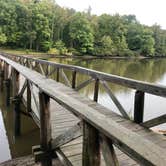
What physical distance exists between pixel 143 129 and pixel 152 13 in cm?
13750

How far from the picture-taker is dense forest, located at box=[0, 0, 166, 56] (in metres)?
37.2

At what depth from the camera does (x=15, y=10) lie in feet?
125

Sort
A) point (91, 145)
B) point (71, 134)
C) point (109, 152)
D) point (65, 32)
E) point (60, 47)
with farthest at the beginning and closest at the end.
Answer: point (65, 32) → point (60, 47) → point (71, 134) → point (91, 145) → point (109, 152)

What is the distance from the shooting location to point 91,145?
1626 mm

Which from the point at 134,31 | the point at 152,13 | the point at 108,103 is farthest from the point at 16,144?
the point at 152,13

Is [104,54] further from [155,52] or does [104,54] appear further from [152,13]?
[152,13]

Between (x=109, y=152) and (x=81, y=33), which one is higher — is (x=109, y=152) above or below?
below

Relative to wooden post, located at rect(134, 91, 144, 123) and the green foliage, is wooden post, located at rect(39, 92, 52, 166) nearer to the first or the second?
wooden post, located at rect(134, 91, 144, 123)

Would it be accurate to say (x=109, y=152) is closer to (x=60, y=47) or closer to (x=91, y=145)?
(x=91, y=145)

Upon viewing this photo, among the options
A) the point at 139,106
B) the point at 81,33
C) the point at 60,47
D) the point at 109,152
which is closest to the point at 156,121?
the point at 139,106

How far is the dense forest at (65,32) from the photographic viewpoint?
122 ft

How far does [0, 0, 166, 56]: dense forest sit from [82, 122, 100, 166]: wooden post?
35340 mm

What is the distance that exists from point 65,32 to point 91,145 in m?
46.0

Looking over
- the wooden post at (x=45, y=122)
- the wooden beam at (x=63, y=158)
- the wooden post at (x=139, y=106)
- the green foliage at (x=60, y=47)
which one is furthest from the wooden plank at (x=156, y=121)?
the green foliage at (x=60, y=47)
